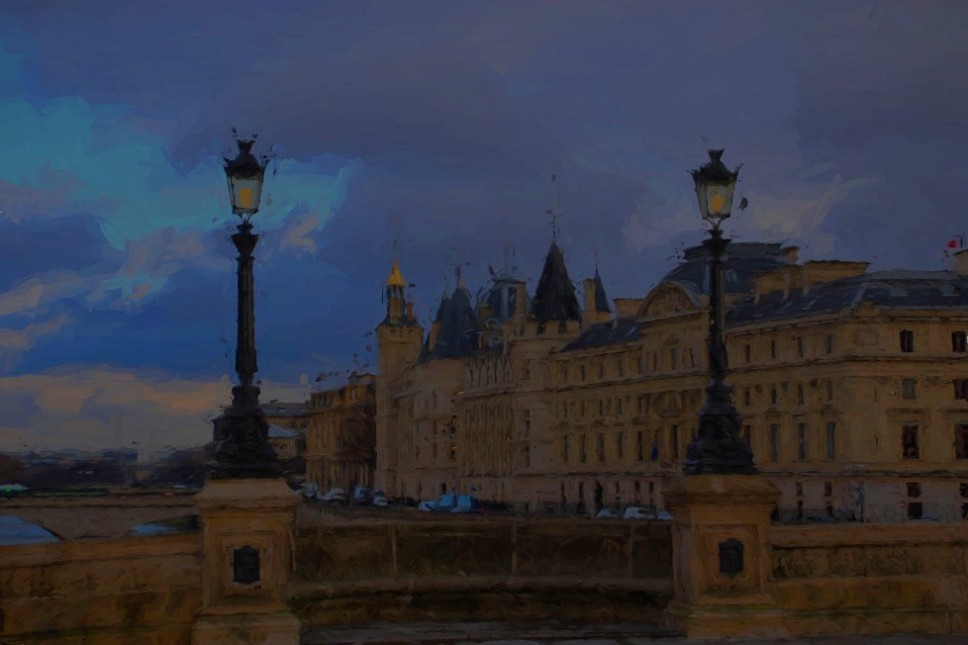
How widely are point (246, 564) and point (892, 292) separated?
60626 mm


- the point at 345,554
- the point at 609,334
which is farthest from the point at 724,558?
the point at 609,334

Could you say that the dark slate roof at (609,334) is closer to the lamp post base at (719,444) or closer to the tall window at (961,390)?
the tall window at (961,390)

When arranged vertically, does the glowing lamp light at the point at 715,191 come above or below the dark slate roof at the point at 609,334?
below

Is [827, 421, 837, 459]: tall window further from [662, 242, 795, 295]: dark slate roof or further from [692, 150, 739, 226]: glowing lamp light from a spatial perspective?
[692, 150, 739, 226]: glowing lamp light

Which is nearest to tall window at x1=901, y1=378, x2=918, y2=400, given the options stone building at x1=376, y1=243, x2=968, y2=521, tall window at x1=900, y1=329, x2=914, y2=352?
stone building at x1=376, y1=243, x2=968, y2=521

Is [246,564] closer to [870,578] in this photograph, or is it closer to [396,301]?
[870,578]

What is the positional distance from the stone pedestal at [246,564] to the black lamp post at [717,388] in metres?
4.50

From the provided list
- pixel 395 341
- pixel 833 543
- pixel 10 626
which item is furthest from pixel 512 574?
pixel 395 341

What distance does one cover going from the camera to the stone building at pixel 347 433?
15912 cm

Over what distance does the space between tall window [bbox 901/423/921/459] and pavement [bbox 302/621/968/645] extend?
56.1m

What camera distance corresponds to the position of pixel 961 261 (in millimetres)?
77188

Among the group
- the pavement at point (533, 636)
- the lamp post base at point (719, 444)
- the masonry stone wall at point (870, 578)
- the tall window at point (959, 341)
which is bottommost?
the pavement at point (533, 636)

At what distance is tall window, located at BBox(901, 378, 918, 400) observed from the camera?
7025 centimetres

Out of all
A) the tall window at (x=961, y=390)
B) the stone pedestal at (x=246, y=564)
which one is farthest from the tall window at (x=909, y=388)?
the stone pedestal at (x=246, y=564)
